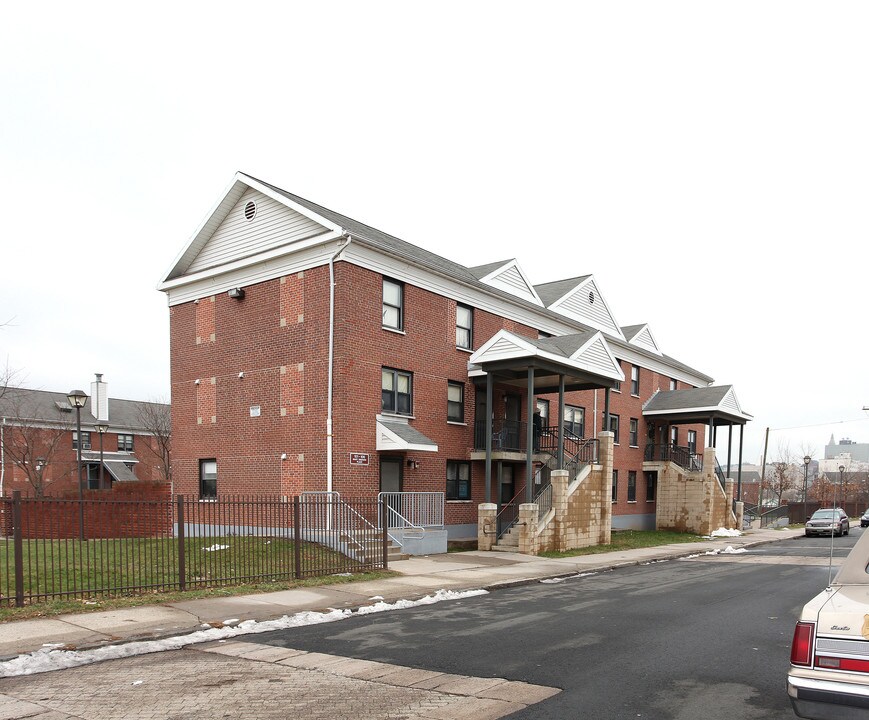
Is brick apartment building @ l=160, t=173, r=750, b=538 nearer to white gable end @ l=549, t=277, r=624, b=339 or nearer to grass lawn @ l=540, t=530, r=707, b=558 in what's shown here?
grass lawn @ l=540, t=530, r=707, b=558

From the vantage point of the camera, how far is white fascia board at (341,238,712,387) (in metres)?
21.7

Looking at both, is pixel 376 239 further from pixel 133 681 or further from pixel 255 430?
pixel 133 681

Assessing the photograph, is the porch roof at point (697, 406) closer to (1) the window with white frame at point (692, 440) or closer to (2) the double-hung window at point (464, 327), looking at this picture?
(1) the window with white frame at point (692, 440)

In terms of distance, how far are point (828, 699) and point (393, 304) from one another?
19.1m

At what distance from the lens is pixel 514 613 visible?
1214 centimetres

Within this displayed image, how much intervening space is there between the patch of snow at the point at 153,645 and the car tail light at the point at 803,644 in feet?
25.0

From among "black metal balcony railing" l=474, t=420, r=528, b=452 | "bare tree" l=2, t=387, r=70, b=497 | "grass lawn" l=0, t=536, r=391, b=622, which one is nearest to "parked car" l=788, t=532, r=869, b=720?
"grass lawn" l=0, t=536, r=391, b=622

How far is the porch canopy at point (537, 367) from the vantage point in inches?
905

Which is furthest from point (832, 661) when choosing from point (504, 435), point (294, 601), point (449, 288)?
point (504, 435)

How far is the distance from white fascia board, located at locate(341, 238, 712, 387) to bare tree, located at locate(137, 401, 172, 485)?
1413 inches

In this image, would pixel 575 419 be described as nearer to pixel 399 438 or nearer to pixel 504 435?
pixel 504 435

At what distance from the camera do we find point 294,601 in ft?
42.0

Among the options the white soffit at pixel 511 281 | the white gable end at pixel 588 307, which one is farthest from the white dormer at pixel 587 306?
the white soffit at pixel 511 281

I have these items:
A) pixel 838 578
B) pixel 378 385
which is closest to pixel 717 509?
pixel 378 385
